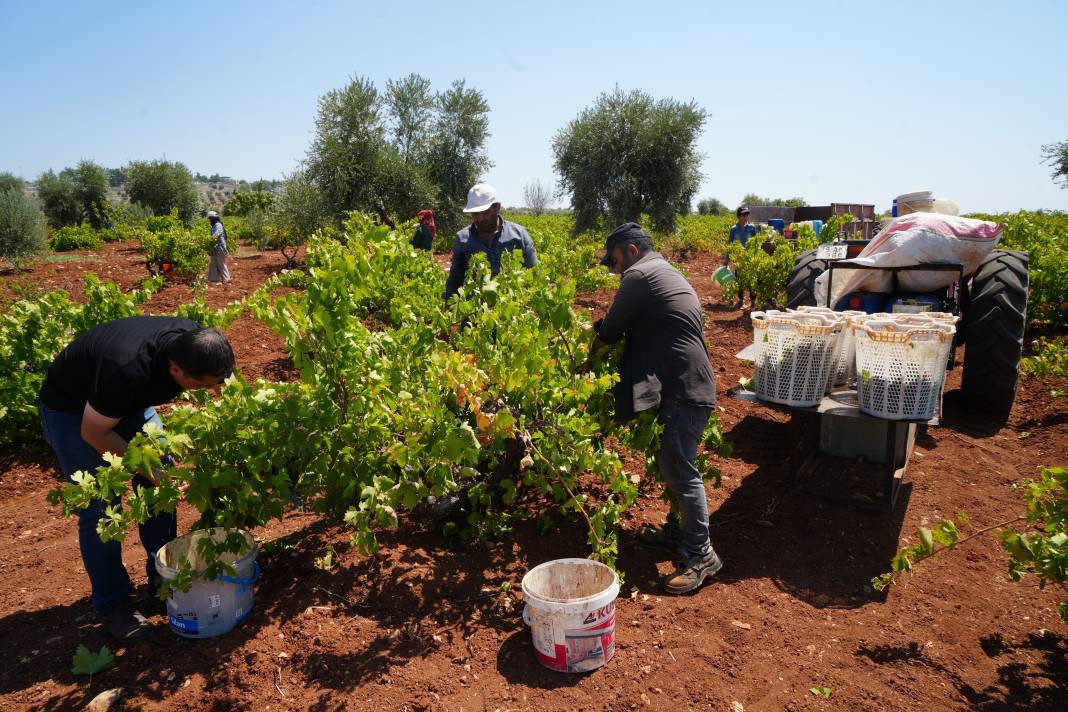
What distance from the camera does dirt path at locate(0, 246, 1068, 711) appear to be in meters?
2.65

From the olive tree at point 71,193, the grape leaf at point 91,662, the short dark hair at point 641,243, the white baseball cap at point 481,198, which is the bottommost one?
the grape leaf at point 91,662

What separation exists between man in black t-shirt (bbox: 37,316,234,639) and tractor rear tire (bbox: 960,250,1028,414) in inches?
217

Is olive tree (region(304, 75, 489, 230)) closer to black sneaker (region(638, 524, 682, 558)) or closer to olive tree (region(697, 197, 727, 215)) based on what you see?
black sneaker (region(638, 524, 682, 558))

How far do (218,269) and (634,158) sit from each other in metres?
17.1

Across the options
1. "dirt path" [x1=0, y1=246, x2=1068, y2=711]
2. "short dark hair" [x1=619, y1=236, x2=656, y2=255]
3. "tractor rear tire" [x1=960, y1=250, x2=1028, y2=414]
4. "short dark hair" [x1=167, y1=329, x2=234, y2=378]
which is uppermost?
"short dark hair" [x1=619, y1=236, x2=656, y2=255]

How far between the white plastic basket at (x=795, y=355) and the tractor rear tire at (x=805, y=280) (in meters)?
2.20

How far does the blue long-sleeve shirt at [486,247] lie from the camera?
505cm

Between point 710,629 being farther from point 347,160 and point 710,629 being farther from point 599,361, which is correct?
point 347,160

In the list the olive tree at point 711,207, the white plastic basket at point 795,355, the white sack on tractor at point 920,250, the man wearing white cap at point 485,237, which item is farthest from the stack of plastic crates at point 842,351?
the olive tree at point 711,207

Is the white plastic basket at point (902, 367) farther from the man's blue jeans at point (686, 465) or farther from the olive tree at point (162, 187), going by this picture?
the olive tree at point (162, 187)

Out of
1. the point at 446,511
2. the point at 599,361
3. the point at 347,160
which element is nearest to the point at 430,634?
the point at 446,511

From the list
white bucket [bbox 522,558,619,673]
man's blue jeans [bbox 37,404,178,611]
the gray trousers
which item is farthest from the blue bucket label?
the gray trousers

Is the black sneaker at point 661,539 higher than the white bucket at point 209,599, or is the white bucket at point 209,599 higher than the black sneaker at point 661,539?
the white bucket at point 209,599

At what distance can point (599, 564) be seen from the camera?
298 cm
